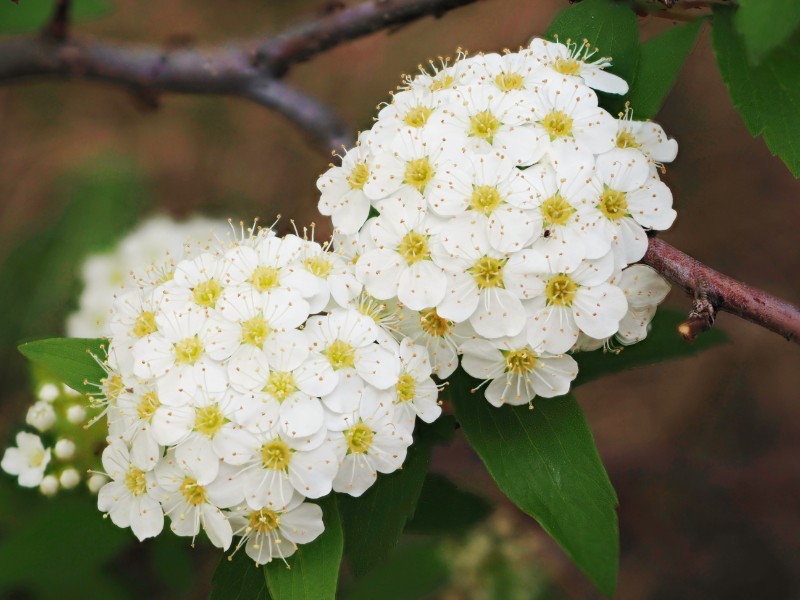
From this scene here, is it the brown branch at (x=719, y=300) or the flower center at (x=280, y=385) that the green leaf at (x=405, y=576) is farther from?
the brown branch at (x=719, y=300)

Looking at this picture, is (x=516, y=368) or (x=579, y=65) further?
(x=579, y=65)

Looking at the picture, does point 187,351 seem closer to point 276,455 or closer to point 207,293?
point 207,293

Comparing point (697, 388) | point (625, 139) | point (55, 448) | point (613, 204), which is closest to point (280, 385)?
point (613, 204)

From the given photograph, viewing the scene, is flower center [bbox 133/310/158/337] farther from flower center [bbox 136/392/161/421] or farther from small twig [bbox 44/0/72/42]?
small twig [bbox 44/0/72/42]

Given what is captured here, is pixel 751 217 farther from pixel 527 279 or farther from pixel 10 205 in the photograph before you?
pixel 10 205

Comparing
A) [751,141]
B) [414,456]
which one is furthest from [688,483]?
[414,456]

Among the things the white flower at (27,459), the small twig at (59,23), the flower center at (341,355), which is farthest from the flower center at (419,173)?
the small twig at (59,23)
